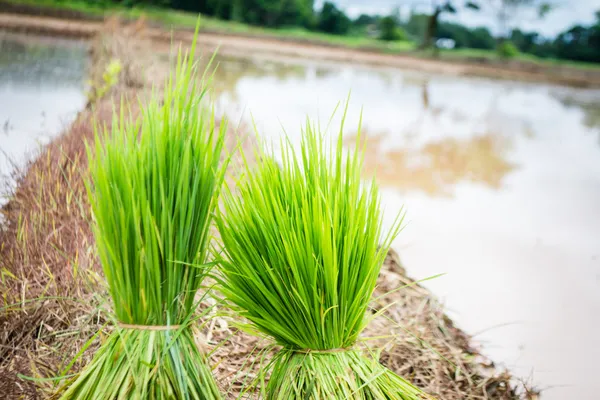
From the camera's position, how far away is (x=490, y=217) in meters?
3.88

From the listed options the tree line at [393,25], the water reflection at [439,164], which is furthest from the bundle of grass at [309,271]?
the tree line at [393,25]

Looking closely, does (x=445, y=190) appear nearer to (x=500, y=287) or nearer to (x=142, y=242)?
(x=500, y=287)

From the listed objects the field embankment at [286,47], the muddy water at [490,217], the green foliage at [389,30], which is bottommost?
the muddy water at [490,217]

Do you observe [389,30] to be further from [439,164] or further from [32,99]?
[32,99]

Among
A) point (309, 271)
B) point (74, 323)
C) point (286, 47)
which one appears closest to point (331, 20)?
point (286, 47)

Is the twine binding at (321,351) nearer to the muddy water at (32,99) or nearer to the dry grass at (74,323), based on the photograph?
the dry grass at (74,323)

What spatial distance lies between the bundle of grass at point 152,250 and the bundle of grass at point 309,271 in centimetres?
9

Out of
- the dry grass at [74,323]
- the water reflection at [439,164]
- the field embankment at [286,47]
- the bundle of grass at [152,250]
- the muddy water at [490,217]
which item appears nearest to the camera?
the bundle of grass at [152,250]

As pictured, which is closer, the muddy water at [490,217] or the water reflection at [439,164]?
the muddy water at [490,217]

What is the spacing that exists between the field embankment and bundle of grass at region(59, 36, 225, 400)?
11208mm

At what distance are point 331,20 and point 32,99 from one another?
27.9 meters

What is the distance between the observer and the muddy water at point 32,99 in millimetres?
2516

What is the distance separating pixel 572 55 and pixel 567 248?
27763mm

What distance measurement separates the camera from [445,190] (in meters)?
4.43
